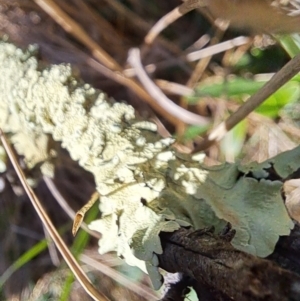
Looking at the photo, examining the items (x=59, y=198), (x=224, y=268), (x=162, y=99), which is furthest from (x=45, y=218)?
(x=224, y=268)

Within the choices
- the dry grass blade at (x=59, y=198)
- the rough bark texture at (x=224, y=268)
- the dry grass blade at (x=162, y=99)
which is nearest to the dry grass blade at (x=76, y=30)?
the dry grass blade at (x=162, y=99)

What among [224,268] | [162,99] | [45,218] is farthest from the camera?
[162,99]

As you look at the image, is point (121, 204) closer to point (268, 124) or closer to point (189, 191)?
point (189, 191)

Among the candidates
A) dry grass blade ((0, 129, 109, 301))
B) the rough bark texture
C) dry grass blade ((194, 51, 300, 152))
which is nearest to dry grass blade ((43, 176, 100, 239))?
dry grass blade ((0, 129, 109, 301))

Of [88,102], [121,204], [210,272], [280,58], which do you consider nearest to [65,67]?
[88,102]

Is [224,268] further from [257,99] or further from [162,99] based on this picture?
[162,99]

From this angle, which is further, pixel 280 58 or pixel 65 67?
pixel 280 58
